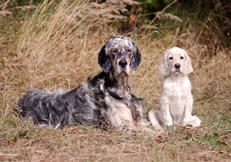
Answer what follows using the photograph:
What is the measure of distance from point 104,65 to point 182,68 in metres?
0.84

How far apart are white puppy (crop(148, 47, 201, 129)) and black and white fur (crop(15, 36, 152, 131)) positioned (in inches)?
11.9

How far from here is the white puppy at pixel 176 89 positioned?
6.02 m

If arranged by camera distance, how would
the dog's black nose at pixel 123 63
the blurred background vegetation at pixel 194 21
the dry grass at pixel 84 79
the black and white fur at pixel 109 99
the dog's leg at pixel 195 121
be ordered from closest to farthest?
the dry grass at pixel 84 79 → the dog's black nose at pixel 123 63 → the black and white fur at pixel 109 99 → the dog's leg at pixel 195 121 → the blurred background vegetation at pixel 194 21

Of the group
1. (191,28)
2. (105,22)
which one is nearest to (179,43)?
(191,28)

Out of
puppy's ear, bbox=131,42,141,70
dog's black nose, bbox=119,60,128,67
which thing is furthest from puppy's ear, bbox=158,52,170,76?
dog's black nose, bbox=119,60,128,67

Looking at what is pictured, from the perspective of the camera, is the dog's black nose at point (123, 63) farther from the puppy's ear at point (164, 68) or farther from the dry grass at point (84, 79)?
the dry grass at point (84, 79)

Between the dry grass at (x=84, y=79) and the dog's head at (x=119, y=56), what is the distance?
66 centimetres

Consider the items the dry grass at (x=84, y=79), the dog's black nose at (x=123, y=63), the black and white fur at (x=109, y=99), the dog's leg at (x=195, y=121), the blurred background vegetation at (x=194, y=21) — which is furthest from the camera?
the blurred background vegetation at (x=194, y=21)

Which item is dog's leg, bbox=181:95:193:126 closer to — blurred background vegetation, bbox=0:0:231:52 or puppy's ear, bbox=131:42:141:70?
puppy's ear, bbox=131:42:141:70

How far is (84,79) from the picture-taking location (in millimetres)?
7898

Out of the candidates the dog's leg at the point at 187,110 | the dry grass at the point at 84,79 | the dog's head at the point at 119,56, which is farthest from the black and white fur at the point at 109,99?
the dog's leg at the point at 187,110

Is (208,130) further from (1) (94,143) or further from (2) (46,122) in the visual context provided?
(2) (46,122)

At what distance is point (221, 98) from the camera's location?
7.66 meters

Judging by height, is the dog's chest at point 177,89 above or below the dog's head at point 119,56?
below
